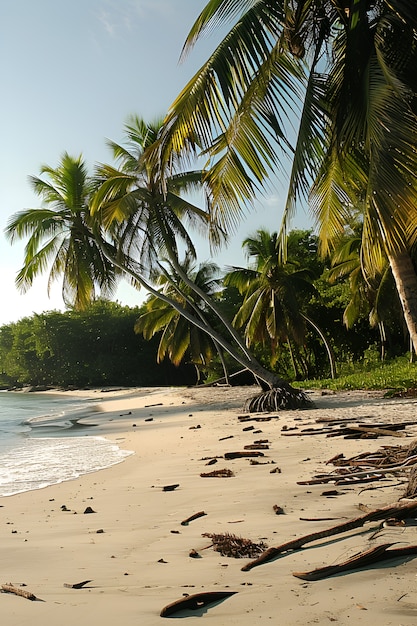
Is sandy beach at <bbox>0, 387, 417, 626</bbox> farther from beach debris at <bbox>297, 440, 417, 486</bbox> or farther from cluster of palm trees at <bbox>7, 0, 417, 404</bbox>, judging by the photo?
cluster of palm trees at <bbox>7, 0, 417, 404</bbox>

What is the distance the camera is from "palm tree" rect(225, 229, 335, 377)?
23.8 meters

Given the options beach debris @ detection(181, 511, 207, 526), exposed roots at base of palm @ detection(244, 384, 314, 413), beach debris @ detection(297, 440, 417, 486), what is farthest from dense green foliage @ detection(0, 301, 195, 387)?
beach debris @ detection(181, 511, 207, 526)

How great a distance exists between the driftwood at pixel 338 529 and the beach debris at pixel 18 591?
106 centimetres

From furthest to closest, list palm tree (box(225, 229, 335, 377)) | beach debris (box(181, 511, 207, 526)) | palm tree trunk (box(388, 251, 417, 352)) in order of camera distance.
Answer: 1. palm tree (box(225, 229, 335, 377))
2. palm tree trunk (box(388, 251, 417, 352))
3. beach debris (box(181, 511, 207, 526))

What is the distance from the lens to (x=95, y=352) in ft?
176

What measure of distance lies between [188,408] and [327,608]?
616 inches

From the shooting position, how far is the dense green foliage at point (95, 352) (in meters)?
50.1

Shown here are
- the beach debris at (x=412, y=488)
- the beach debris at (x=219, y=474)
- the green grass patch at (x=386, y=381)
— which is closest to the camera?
the beach debris at (x=412, y=488)

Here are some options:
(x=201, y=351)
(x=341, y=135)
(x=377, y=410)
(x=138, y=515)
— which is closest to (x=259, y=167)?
(x=341, y=135)

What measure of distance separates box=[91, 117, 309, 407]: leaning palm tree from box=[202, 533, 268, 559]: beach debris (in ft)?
31.9

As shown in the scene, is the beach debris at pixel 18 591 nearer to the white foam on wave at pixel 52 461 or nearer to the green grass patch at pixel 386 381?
the white foam on wave at pixel 52 461

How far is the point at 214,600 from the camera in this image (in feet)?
8.75

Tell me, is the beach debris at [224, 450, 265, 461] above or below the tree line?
below

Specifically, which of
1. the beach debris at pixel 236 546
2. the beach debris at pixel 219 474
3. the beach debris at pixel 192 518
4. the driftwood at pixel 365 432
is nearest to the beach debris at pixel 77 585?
the beach debris at pixel 236 546
